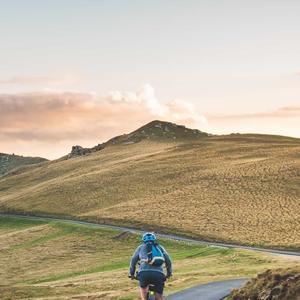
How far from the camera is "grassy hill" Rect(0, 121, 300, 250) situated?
250 feet

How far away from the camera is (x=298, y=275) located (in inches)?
746

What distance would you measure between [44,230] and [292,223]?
3510 centimetres

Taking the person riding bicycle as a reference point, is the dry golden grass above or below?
above

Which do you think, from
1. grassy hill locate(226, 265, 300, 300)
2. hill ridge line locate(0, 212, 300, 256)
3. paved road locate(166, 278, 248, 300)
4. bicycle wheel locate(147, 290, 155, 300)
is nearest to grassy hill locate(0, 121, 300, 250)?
hill ridge line locate(0, 212, 300, 256)

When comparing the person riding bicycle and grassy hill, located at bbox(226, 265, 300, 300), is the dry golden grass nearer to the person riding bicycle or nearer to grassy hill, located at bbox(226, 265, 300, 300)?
grassy hill, located at bbox(226, 265, 300, 300)

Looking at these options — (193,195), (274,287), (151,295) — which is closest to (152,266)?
(151,295)

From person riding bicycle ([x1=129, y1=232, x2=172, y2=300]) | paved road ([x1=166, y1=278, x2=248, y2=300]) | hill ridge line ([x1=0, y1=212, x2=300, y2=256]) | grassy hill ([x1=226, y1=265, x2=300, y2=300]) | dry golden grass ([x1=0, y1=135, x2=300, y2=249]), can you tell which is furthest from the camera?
dry golden grass ([x1=0, y1=135, x2=300, y2=249])

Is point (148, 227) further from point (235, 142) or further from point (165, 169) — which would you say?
point (235, 142)

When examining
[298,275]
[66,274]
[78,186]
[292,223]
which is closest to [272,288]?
[298,275]

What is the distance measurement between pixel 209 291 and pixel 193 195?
239 feet

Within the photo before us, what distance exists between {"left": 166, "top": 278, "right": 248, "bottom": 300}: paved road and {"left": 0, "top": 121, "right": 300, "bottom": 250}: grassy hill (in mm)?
33570

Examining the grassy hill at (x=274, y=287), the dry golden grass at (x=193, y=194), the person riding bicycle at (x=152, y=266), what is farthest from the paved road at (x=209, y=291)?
the dry golden grass at (x=193, y=194)

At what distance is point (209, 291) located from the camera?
1048 inches

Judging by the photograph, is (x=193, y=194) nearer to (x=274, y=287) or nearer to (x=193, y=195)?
(x=193, y=195)
